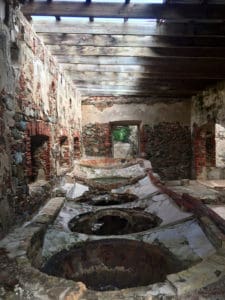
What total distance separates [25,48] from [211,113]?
6073 millimetres

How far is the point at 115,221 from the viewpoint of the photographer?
4.94 metres

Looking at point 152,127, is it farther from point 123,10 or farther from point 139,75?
point 123,10

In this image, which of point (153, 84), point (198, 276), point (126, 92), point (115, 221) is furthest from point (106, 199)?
point (126, 92)

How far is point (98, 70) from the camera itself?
645 cm

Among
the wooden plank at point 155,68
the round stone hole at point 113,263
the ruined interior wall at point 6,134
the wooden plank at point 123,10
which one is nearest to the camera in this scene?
the ruined interior wall at point 6,134

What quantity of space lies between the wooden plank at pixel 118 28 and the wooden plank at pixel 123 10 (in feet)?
1.79

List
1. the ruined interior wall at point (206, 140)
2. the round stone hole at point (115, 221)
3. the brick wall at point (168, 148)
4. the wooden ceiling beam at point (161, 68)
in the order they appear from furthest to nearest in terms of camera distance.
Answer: the brick wall at point (168, 148)
the ruined interior wall at point (206, 140)
the wooden ceiling beam at point (161, 68)
the round stone hole at point (115, 221)

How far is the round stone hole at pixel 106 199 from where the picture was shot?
18.5ft

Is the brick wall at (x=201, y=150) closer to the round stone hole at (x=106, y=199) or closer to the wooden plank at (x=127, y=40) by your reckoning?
the round stone hole at (x=106, y=199)

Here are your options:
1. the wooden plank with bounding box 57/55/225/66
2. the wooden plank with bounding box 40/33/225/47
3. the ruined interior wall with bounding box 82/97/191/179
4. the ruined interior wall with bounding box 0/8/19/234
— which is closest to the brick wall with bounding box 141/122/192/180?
the ruined interior wall with bounding box 82/97/191/179

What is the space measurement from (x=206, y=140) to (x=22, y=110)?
8.26 metres

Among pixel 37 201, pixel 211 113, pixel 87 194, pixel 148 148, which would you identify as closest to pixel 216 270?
pixel 37 201

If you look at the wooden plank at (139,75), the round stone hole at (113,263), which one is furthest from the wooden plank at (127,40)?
the round stone hole at (113,263)

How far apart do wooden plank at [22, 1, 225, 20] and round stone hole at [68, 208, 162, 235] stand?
271 centimetres
